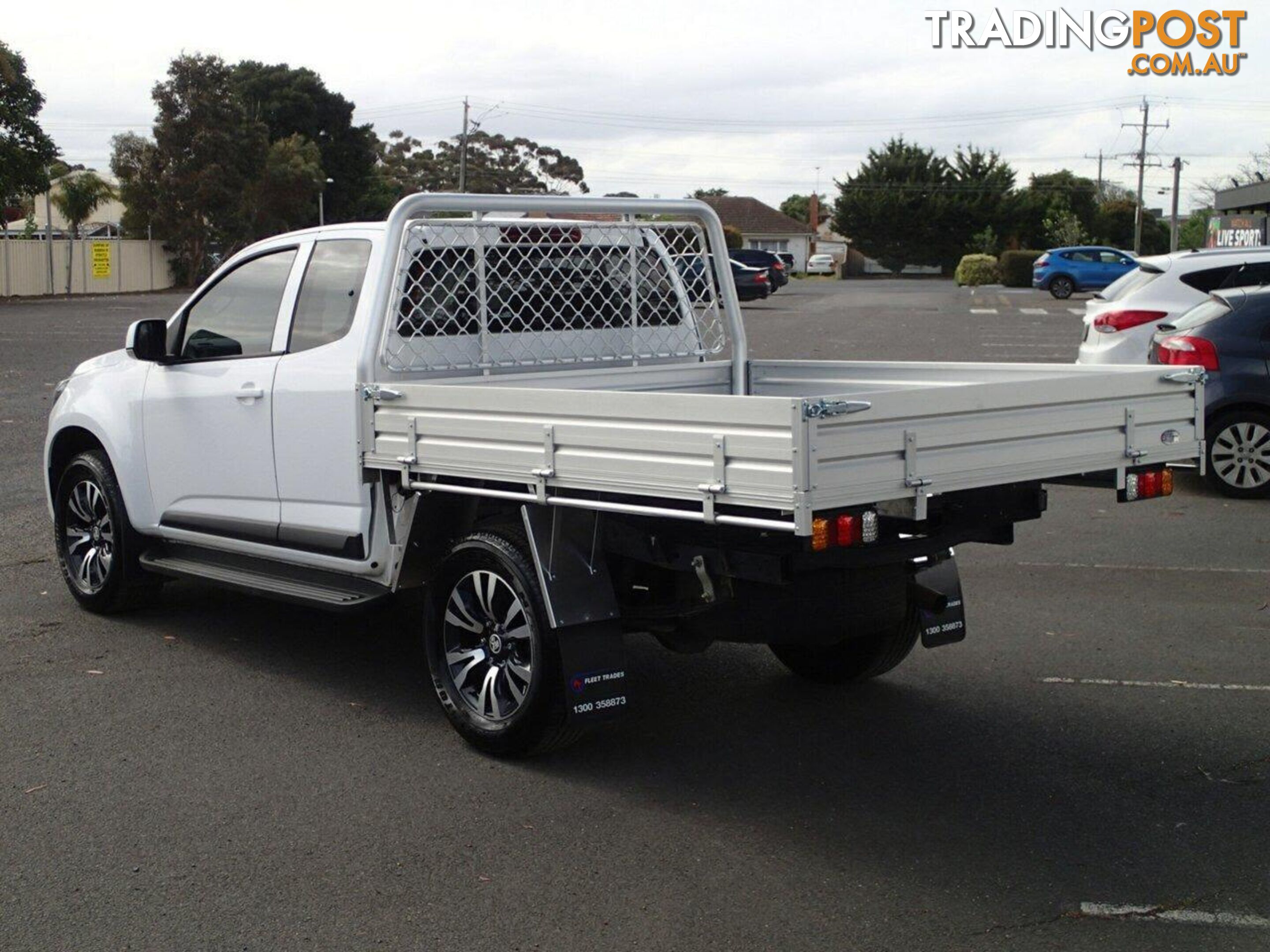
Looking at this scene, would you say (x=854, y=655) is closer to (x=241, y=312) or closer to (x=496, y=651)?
(x=496, y=651)

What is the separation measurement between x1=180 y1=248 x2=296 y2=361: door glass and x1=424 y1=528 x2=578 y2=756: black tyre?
174 centimetres

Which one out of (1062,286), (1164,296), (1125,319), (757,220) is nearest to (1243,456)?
(1125,319)

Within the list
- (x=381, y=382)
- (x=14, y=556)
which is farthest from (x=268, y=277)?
(x=14, y=556)

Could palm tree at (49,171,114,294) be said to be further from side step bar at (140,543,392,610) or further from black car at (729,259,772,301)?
side step bar at (140,543,392,610)

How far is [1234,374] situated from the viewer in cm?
1070

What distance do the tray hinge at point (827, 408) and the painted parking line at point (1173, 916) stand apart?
162 centimetres

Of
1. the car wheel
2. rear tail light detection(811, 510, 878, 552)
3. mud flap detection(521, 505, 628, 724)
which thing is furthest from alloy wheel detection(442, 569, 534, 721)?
the car wheel

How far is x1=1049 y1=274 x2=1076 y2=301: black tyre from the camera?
155 feet

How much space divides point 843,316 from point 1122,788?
3366 cm

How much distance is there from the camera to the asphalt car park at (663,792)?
164 inches

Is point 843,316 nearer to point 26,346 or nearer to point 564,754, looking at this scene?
point 26,346

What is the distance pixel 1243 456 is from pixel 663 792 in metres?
7.51

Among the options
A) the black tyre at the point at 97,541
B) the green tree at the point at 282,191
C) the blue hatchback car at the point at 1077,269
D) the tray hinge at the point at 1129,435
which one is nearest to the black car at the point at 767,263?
the blue hatchback car at the point at 1077,269

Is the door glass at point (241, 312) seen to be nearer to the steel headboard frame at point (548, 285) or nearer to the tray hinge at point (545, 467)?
the steel headboard frame at point (548, 285)
